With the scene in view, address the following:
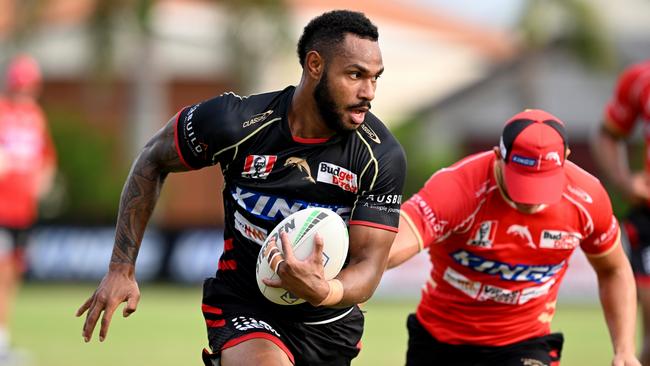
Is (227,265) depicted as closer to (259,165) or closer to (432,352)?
(259,165)

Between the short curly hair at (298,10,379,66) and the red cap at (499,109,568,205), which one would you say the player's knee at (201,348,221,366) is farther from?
the red cap at (499,109,568,205)

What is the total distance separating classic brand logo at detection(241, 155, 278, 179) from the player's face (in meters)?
0.38

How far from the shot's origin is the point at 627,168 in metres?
9.03

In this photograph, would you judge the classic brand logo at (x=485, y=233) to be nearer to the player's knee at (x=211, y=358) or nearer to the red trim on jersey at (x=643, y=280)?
the player's knee at (x=211, y=358)

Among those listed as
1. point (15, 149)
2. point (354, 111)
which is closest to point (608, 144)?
point (354, 111)

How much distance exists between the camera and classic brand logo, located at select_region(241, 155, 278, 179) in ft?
19.5

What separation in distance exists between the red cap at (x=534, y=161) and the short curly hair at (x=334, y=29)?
3.41 feet

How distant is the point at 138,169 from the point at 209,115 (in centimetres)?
54

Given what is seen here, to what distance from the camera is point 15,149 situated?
12984 millimetres

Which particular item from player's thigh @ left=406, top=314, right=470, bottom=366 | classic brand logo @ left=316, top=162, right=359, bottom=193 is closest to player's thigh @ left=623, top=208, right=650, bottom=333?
player's thigh @ left=406, top=314, right=470, bottom=366

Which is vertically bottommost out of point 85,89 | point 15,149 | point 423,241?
point 85,89

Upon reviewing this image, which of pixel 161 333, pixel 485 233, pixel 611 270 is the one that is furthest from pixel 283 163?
pixel 161 333

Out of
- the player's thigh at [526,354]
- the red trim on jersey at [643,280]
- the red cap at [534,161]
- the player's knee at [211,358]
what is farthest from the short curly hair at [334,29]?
the red trim on jersey at [643,280]

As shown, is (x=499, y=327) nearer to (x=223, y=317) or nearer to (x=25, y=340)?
(x=223, y=317)
